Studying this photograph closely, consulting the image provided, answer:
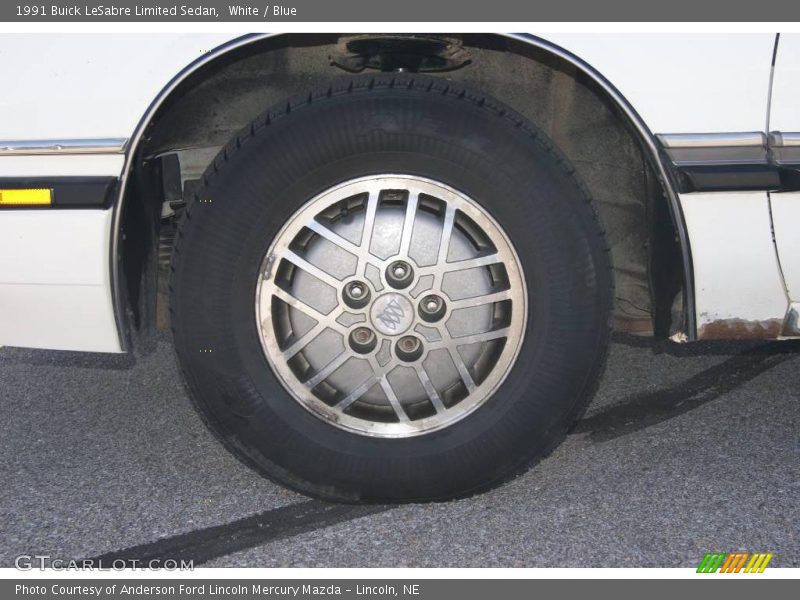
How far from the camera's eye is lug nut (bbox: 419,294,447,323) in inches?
101

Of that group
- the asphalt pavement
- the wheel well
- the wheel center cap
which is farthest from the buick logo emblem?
the wheel well

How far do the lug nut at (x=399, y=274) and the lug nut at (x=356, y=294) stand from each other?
0.07 meters

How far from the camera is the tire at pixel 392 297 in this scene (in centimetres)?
250

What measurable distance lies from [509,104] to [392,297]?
73 centimetres

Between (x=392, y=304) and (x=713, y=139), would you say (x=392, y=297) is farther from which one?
(x=713, y=139)

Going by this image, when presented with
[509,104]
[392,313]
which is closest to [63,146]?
[392,313]

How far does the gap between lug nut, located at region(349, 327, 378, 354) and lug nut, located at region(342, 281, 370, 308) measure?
0.06 meters

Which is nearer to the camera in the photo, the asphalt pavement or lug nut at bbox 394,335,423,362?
the asphalt pavement

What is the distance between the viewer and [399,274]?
8.39ft

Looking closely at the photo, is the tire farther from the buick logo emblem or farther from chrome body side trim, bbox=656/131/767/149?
chrome body side trim, bbox=656/131/767/149

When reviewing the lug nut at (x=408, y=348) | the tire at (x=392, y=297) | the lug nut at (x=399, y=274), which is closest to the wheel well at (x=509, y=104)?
the tire at (x=392, y=297)

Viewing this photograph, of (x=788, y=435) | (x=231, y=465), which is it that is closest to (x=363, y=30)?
(x=231, y=465)

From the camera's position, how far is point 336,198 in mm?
2523

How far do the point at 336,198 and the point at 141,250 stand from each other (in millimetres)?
621
